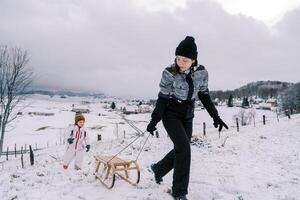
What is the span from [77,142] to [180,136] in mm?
5418

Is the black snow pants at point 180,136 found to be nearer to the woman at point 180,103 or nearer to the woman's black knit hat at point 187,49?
the woman at point 180,103

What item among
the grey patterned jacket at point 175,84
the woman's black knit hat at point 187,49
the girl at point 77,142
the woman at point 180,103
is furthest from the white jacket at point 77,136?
the woman's black knit hat at point 187,49

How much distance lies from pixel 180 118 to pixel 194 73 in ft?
2.78

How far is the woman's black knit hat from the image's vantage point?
5.70m

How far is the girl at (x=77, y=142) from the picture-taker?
9844 mm

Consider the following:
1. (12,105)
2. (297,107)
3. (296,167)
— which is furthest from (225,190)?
(297,107)

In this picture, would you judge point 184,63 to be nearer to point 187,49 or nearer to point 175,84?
point 187,49

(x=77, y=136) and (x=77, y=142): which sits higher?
(x=77, y=136)

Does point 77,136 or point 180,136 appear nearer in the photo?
point 180,136

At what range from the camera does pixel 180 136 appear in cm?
554

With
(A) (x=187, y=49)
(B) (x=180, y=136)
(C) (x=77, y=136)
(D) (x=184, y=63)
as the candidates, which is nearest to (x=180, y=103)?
(B) (x=180, y=136)

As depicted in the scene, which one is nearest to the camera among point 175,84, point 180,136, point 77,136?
point 180,136

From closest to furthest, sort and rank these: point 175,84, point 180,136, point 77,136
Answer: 1. point 180,136
2. point 175,84
3. point 77,136

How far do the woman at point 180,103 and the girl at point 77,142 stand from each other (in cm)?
475
